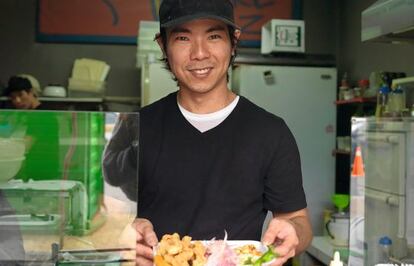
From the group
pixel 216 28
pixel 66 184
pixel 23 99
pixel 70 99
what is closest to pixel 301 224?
pixel 216 28

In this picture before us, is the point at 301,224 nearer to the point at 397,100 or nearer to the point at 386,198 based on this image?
the point at 386,198

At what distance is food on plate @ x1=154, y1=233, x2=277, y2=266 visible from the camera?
34.0 inches

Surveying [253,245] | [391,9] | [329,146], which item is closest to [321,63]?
[329,146]

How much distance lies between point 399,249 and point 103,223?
165 centimetres

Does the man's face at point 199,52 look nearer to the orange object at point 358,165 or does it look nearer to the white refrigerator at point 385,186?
the white refrigerator at point 385,186

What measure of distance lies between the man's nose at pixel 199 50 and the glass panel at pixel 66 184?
0.45 meters

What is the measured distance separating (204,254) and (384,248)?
58.8 inches

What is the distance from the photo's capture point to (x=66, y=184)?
0.81 m

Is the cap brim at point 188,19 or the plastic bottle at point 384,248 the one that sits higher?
the cap brim at point 188,19

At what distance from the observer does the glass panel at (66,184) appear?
797 mm

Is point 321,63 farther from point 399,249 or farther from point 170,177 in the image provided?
point 170,177

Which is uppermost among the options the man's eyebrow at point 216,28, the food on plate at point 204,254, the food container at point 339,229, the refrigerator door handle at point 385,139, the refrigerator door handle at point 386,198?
the man's eyebrow at point 216,28

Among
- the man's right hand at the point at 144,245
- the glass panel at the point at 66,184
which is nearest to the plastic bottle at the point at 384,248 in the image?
the man's right hand at the point at 144,245

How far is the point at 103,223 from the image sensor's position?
816 millimetres
